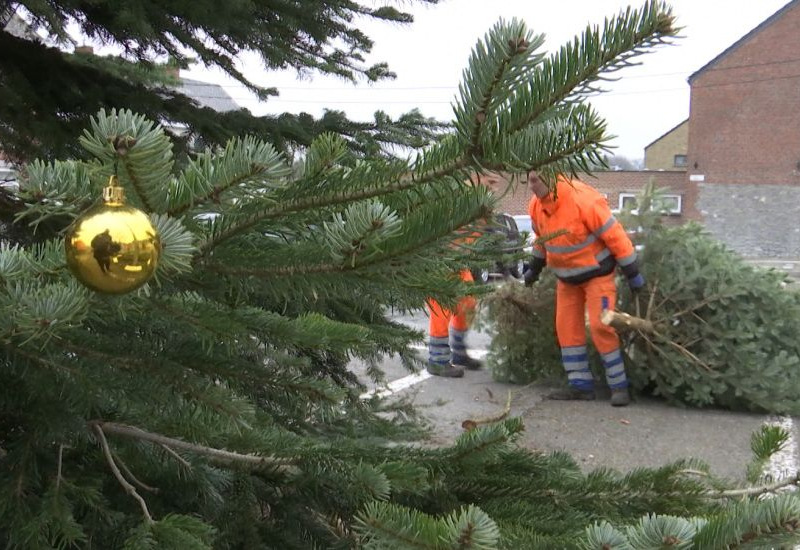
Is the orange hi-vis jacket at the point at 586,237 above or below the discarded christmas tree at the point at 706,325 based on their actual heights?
above

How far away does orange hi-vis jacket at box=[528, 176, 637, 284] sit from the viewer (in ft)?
20.2

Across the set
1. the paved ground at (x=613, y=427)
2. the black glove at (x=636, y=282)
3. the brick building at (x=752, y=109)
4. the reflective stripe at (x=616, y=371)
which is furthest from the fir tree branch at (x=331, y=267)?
the brick building at (x=752, y=109)

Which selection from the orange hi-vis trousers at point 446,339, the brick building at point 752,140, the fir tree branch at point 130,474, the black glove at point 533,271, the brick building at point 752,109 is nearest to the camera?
the fir tree branch at point 130,474

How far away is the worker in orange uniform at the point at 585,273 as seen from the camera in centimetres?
620

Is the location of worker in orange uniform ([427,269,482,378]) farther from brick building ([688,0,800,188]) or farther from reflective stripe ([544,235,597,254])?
brick building ([688,0,800,188])

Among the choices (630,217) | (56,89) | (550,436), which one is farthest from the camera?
(630,217)

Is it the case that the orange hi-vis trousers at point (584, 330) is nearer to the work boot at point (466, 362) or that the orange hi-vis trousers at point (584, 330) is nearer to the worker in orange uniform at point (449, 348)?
the worker in orange uniform at point (449, 348)

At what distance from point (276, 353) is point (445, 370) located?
20.0ft

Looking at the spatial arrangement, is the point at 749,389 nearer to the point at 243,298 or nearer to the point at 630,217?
the point at 630,217

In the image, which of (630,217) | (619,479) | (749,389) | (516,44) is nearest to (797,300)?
(749,389)

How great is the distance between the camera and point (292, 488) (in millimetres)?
1640

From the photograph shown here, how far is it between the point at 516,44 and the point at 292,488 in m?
1.10

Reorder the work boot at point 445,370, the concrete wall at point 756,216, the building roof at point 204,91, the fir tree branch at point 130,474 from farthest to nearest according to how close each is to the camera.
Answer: the concrete wall at point 756,216, the work boot at point 445,370, the building roof at point 204,91, the fir tree branch at point 130,474

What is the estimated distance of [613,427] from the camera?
589 cm
